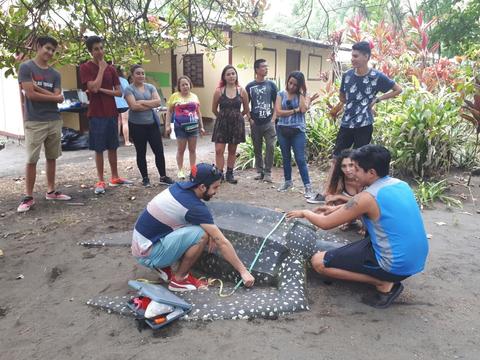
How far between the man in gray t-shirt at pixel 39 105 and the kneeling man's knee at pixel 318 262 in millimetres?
3267

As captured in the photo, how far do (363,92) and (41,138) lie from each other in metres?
3.60

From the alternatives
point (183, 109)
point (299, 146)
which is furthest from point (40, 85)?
point (299, 146)

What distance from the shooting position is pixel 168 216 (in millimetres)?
2852

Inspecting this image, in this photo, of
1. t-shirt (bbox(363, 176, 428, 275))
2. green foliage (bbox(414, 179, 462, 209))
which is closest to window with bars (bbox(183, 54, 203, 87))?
green foliage (bbox(414, 179, 462, 209))

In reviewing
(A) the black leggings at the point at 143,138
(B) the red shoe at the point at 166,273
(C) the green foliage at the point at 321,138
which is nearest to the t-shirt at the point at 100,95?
(A) the black leggings at the point at 143,138

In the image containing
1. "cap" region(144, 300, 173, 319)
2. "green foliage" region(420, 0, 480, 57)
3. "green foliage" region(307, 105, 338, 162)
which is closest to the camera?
"cap" region(144, 300, 173, 319)

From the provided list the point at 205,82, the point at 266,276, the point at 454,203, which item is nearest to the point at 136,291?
the point at 266,276

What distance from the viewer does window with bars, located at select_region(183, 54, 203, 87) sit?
12023 millimetres

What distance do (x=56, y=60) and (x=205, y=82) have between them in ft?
25.0

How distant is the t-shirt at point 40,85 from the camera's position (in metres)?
4.35

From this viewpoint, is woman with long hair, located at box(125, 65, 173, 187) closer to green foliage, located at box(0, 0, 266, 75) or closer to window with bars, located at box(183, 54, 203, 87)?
green foliage, located at box(0, 0, 266, 75)

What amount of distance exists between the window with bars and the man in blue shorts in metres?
7.11

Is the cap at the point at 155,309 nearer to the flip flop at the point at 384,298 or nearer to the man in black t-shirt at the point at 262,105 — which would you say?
the flip flop at the point at 384,298

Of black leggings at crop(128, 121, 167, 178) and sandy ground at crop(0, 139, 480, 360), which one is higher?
black leggings at crop(128, 121, 167, 178)
